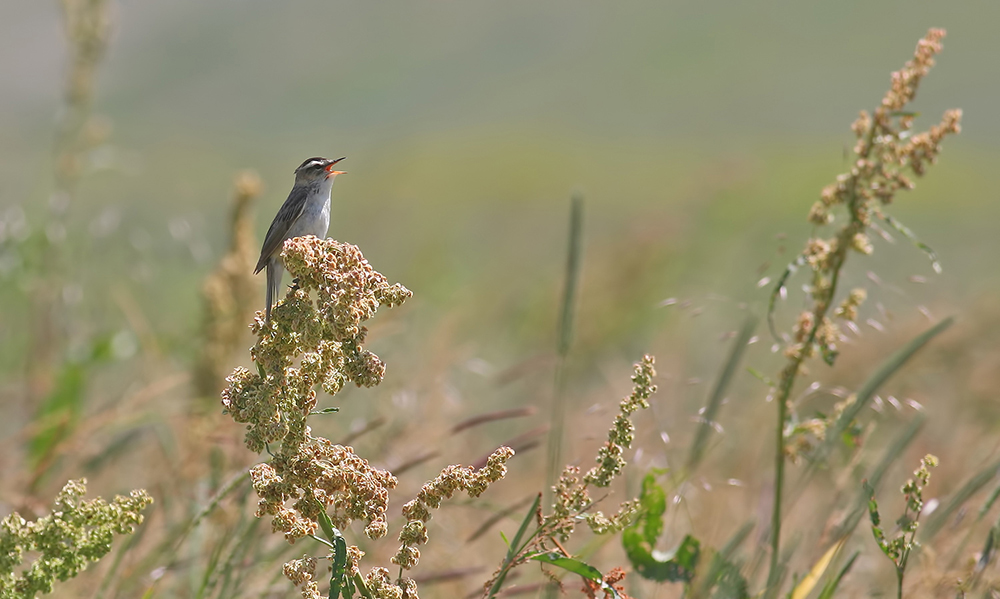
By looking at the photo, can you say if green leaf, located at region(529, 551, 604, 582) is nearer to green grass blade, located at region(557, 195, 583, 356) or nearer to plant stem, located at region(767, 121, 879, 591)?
plant stem, located at region(767, 121, 879, 591)

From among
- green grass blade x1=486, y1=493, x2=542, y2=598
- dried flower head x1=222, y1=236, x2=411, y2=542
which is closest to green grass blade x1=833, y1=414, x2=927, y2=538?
green grass blade x1=486, y1=493, x2=542, y2=598

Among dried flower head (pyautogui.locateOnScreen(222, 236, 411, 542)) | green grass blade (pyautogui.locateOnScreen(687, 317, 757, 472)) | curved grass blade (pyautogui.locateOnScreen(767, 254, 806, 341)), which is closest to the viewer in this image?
dried flower head (pyautogui.locateOnScreen(222, 236, 411, 542))

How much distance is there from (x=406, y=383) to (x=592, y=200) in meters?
42.4

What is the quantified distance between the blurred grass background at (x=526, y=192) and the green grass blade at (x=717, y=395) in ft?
0.30

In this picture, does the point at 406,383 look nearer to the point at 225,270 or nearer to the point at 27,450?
the point at 225,270

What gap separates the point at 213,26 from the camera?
13462 cm

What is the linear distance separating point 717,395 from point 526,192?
51491mm

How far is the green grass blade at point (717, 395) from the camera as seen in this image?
2245 mm

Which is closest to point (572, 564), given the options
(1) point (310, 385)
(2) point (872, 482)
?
(1) point (310, 385)

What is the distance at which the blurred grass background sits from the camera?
4.36 meters

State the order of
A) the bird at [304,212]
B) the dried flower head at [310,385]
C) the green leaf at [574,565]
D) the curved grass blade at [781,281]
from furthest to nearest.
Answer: the bird at [304,212] < the curved grass blade at [781,281] < the green leaf at [574,565] < the dried flower head at [310,385]

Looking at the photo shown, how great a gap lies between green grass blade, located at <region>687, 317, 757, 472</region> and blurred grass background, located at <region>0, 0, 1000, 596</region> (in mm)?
91

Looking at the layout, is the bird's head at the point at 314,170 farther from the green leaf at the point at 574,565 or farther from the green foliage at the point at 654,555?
the green leaf at the point at 574,565

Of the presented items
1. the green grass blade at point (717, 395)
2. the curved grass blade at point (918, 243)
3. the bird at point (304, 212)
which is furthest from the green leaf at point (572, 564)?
the bird at point (304, 212)
